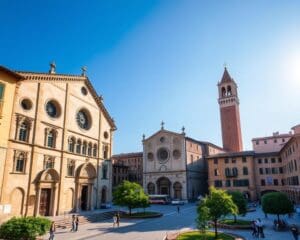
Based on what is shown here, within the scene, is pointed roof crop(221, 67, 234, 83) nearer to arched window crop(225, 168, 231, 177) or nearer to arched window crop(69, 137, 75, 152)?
arched window crop(225, 168, 231, 177)

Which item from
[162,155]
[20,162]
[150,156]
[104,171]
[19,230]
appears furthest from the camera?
[150,156]

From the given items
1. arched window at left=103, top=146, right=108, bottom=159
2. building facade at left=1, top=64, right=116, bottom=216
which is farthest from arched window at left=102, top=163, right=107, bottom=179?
arched window at left=103, top=146, right=108, bottom=159

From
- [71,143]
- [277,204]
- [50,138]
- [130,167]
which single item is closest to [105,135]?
[71,143]

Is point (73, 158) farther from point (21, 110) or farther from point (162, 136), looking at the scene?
point (162, 136)

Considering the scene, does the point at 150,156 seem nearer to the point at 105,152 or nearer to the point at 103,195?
the point at 105,152

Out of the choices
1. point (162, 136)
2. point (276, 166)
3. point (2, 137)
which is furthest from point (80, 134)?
point (276, 166)

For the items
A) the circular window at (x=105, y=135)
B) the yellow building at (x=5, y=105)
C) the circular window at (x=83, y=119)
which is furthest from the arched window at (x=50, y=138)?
the circular window at (x=105, y=135)

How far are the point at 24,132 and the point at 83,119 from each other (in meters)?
11.7

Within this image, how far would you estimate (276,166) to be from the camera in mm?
53531

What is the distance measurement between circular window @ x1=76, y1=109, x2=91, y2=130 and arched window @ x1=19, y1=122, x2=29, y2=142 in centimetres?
980

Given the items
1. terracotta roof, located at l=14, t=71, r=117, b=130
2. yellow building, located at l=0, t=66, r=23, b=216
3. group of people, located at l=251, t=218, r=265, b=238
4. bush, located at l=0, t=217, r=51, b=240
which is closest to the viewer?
bush, located at l=0, t=217, r=51, b=240

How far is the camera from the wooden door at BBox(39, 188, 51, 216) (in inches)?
1151

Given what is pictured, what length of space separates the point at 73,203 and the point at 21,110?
14.3 meters

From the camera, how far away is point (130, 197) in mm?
33156
